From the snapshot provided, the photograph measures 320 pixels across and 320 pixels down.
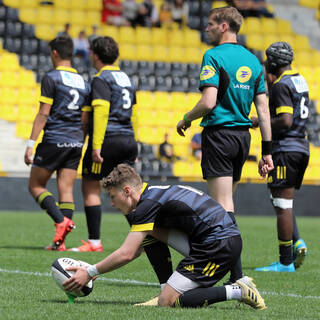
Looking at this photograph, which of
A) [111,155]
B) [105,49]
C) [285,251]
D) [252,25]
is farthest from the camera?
[252,25]

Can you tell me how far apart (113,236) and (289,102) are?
422cm

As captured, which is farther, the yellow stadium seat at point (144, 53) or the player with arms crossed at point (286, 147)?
the yellow stadium seat at point (144, 53)

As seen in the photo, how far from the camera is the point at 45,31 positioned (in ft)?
61.9

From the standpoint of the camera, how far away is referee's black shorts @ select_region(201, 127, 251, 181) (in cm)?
546

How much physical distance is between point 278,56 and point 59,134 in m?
2.55

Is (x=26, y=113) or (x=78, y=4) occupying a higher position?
(x=78, y=4)

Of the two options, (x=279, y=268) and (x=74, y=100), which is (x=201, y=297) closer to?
(x=279, y=268)

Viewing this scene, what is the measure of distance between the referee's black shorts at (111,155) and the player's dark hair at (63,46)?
0.99m

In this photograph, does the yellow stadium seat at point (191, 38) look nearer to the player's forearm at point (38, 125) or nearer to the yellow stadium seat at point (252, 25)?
the yellow stadium seat at point (252, 25)

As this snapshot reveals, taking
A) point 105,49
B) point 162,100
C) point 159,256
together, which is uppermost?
point 105,49

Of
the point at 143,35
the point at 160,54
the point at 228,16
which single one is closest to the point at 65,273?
the point at 228,16

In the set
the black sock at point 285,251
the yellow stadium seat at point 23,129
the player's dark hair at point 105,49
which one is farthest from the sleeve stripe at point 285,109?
the yellow stadium seat at point 23,129

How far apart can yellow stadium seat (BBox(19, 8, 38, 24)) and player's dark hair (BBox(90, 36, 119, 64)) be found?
37.6 feet

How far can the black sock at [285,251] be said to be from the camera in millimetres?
6910
